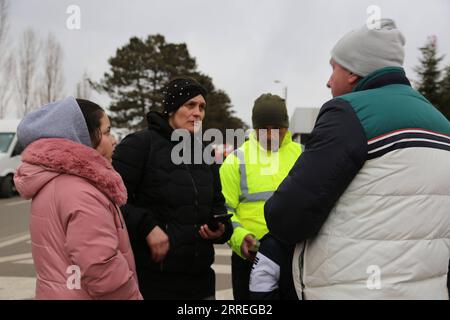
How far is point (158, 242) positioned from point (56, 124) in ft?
2.50

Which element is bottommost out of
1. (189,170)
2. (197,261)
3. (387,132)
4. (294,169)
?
(197,261)

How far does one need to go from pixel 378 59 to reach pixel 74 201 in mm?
1183

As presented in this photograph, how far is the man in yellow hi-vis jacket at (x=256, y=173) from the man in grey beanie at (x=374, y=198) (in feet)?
3.95

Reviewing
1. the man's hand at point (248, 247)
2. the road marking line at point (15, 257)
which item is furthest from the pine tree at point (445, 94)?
the man's hand at point (248, 247)

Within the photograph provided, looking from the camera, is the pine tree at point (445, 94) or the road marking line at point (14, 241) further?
the pine tree at point (445, 94)

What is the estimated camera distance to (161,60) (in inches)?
1556

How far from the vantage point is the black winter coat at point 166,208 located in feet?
7.31

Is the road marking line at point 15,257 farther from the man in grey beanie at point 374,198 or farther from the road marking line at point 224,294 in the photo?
the man in grey beanie at point 374,198

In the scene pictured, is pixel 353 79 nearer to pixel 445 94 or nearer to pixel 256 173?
pixel 256 173

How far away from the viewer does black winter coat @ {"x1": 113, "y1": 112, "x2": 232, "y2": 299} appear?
223 cm

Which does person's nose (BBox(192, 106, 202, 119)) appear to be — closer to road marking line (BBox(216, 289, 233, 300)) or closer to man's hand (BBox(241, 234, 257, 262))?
man's hand (BBox(241, 234, 257, 262))

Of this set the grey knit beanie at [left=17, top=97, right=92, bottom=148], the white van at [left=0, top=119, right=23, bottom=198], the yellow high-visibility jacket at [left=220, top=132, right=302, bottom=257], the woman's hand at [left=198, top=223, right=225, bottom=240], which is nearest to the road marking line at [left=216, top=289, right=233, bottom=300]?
the yellow high-visibility jacket at [left=220, top=132, right=302, bottom=257]
